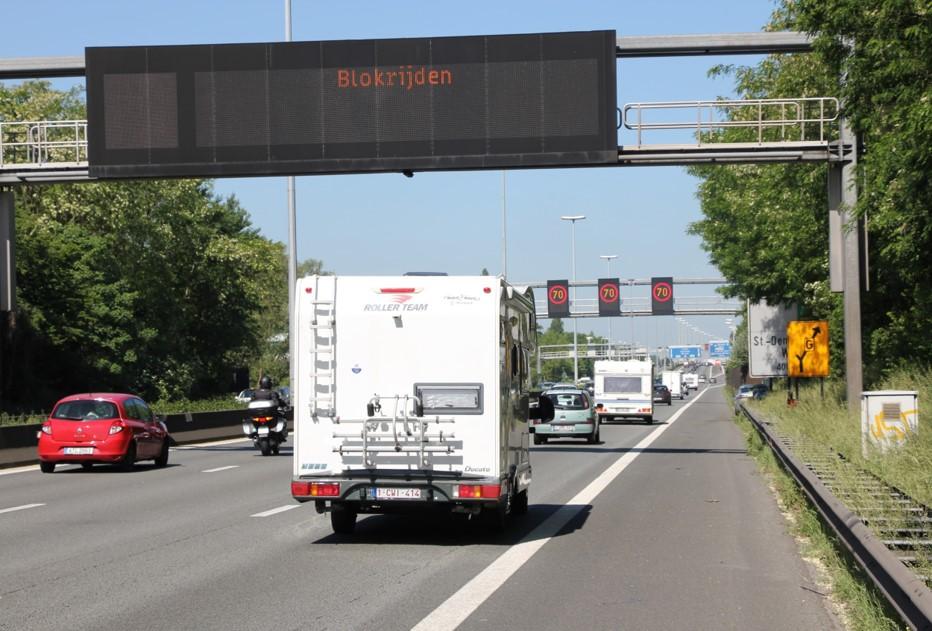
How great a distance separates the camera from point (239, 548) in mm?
13055

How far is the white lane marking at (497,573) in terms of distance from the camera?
8913 millimetres

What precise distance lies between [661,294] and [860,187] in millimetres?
48891

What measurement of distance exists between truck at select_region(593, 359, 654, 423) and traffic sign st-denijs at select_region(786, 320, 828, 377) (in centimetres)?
2002

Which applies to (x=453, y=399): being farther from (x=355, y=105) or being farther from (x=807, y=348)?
(x=807, y=348)

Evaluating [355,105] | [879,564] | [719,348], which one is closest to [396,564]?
[879,564]

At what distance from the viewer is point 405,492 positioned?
13281 millimetres

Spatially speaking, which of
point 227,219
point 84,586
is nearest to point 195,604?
point 84,586

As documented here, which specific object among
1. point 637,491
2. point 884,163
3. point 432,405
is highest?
point 884,163

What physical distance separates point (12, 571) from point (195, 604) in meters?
2.57

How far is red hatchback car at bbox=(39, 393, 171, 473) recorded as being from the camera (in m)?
24.8

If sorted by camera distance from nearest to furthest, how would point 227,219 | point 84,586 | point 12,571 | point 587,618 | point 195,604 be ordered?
1. point 587,618
2. point 195,604
3. point 84,586
4. point 12,571
5. point 227,219

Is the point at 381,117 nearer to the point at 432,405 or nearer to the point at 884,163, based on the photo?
the point at 884,163

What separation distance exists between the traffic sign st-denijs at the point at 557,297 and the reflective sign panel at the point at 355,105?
163 feet

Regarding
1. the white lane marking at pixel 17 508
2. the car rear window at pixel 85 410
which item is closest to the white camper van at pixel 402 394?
the white lane marking at pixel 17 508
